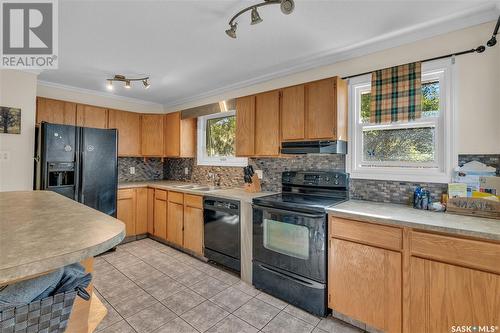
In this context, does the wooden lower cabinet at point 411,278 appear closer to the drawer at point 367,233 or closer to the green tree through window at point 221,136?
the drawer at point 367,233

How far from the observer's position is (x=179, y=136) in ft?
13.5

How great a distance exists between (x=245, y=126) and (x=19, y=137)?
265cm

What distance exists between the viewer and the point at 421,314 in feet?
5.27

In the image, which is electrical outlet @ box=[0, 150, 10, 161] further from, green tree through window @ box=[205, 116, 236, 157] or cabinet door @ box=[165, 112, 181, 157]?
green tree through window @ box=[205, 116, 236, 157]

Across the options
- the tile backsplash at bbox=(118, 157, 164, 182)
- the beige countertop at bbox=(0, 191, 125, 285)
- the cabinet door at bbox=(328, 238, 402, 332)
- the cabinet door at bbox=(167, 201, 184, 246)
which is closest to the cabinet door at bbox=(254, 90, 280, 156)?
the cabinet door at bbox=(328, 238, 402, 332)

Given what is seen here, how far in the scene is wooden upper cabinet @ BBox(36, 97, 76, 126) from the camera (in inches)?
129

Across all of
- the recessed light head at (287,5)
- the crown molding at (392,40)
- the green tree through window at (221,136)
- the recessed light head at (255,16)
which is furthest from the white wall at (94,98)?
the recessed light head at (287,5)

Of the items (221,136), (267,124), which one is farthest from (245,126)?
(221,136)

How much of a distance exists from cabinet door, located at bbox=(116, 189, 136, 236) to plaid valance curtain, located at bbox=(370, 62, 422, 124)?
137 inches

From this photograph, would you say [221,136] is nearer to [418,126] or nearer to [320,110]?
[320,110]

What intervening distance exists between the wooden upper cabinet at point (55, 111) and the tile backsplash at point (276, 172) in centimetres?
105

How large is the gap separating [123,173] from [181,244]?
1.85m

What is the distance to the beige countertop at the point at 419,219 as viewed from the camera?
1452 mm

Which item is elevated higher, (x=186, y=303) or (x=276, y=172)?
(x=276, y=172)
